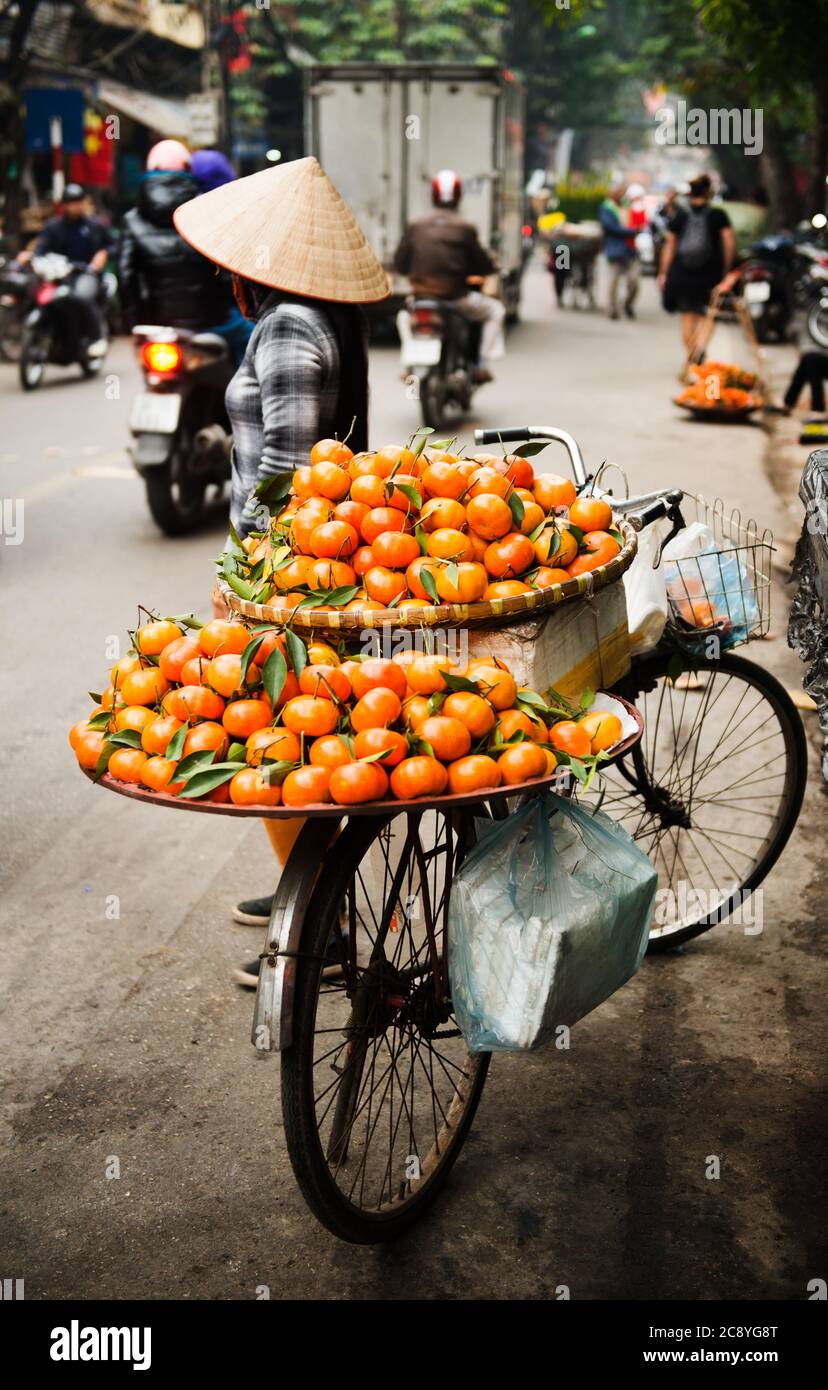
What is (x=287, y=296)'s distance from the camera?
3764 millimetres

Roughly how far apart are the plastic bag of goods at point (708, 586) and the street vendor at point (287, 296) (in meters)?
0.89

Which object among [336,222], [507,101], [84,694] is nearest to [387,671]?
[336,222]

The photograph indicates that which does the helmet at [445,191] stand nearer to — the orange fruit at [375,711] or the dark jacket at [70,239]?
the dark jacket at [70,239]

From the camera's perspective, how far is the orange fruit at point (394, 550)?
2680 mm

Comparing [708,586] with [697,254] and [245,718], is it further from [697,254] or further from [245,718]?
[697,254]

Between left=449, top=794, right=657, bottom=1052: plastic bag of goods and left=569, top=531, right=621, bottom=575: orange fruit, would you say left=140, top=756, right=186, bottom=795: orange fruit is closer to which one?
left=449, top=794, right=657, bottom=1052: plastic bag of goods

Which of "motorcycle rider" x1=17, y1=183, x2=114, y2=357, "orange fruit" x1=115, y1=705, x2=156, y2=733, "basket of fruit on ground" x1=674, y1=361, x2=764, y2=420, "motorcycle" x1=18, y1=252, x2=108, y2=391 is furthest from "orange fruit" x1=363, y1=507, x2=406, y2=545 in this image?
"motorcycle rider" x1=17, y1=183, x2=114, y2=357

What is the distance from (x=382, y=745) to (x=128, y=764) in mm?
456

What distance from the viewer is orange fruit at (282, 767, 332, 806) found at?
233cm

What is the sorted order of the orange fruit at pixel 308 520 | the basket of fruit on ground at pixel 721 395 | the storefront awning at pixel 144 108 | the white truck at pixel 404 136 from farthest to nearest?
1. the storefront awning at pixel 144 108
2. the white truck at pixel 404 136
3. the basket of fruit on ground at pixel 721 395
4. the orange fruit at pixel 308 520

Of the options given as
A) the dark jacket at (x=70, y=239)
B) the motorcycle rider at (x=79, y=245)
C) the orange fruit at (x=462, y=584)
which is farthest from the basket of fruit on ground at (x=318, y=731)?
the dark jacket at (x=70, y=239)

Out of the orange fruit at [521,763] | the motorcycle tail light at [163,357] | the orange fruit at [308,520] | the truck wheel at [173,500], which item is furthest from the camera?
the truck wheel at [173,500]

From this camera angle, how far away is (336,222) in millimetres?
3760
